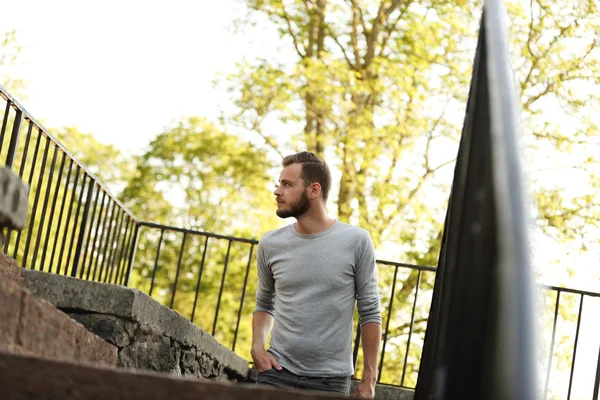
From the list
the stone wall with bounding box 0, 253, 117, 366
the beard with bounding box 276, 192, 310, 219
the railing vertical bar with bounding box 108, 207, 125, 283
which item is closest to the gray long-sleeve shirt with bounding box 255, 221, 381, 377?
the beard with bounding box 276, 192, 310, 219

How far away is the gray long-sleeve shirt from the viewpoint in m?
3.80

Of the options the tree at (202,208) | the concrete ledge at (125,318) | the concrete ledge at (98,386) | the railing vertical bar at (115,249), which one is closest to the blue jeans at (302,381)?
the concrete ledge at (125,318)

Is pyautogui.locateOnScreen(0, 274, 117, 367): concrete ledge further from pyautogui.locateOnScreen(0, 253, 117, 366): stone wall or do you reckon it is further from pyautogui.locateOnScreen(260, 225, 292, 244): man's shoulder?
pyautogui.locateOnScreen(260, 225, 292, 244): man's shoulder

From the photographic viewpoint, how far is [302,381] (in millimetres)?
3785

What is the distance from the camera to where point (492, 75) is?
6.75 feet

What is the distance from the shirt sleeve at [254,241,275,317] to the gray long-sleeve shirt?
97 millimetres

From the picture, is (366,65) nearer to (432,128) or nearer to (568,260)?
(432,128)

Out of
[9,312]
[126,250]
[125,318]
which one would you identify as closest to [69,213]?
[126,250]

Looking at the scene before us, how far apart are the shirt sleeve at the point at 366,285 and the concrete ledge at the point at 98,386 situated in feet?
7.40

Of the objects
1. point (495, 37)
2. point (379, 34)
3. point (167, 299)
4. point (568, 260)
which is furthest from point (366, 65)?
point (495, 37)

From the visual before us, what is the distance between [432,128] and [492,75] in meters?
13.0

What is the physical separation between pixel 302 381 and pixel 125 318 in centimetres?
86

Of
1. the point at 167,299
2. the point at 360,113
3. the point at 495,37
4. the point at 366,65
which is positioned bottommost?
the point at 167,299

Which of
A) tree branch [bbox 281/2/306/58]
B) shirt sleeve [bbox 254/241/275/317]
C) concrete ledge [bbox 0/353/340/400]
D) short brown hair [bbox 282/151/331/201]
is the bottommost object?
concrete ledge [bbox 0/353/340/400]
